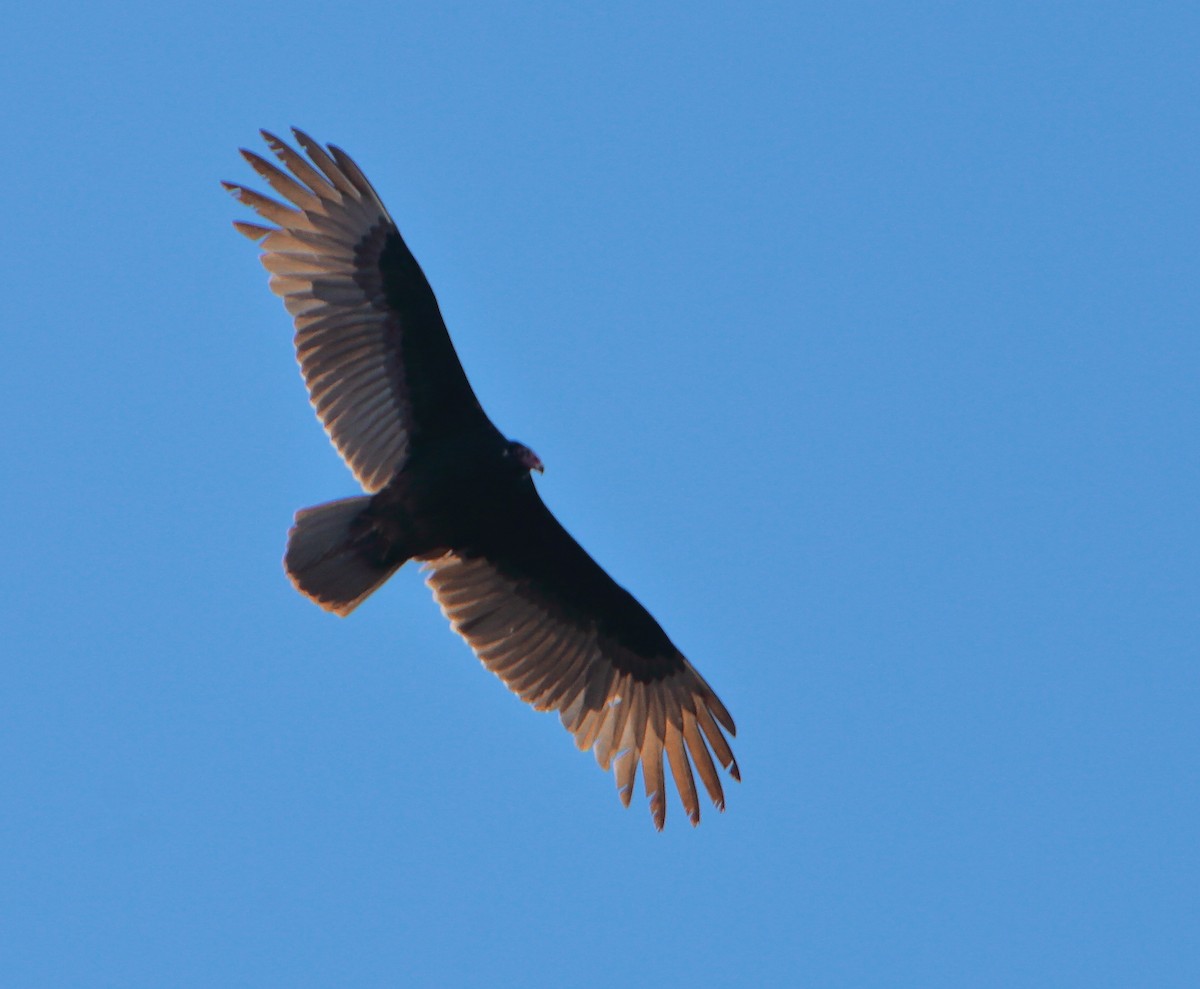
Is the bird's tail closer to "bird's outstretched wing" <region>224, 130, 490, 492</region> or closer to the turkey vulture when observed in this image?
the turkey vulture

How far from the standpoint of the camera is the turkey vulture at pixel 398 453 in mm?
9797

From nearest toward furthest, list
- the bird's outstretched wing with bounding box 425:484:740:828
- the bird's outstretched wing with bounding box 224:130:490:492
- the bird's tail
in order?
1. the bird's tail
2. the bird's outstretched wing with bounding box 224:130:490:492
3. the bird's outstretched wing with bounding box 425:484:740:828

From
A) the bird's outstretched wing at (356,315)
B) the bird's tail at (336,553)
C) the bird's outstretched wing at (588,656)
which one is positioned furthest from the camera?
the bird's outstretched wing at (588,656)

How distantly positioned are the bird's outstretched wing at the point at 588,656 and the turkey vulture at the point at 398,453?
1 cm

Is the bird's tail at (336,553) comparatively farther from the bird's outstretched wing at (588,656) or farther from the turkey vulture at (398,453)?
Answer: the bird's outstretched wing at (588,656)

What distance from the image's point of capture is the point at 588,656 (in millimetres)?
10719

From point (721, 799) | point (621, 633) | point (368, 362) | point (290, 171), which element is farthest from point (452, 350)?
point (721, 799)

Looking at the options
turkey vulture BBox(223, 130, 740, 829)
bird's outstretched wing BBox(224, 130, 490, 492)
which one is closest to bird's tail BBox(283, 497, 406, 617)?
turkey vulture BBox(223, 130, 740, 829)

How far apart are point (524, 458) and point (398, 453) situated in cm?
70

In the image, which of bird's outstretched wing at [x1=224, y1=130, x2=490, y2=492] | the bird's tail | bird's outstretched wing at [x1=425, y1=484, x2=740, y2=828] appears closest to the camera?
the bird's tail

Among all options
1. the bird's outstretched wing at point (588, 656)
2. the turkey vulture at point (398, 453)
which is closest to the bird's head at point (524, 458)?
the turkey vulture at point (398, 453)

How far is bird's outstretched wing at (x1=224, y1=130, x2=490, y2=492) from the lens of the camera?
9.95m

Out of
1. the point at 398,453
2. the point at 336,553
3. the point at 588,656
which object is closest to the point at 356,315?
the point at 398,453

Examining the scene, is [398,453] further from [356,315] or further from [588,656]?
[588,656]
